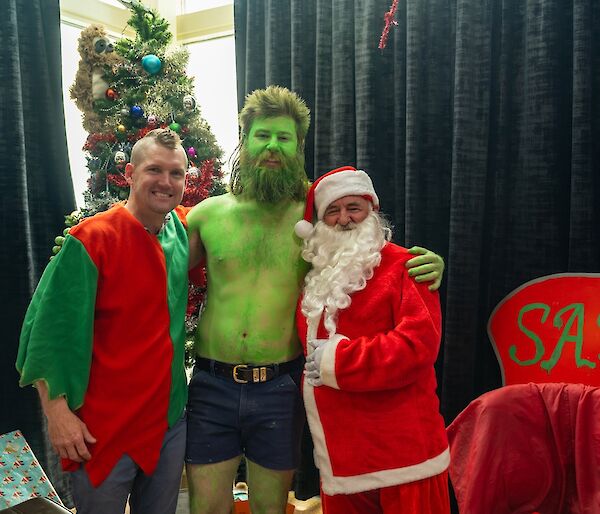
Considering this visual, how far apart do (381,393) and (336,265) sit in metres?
0.39

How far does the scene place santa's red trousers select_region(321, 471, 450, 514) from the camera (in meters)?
1.67

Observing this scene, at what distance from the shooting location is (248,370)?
183 centimetres

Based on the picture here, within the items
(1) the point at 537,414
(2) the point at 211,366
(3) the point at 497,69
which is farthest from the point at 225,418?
(3) the point at 497,69

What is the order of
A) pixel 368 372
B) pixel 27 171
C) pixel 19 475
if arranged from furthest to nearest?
pixel 27 171 < pixel 19 475 < pixel 368 372

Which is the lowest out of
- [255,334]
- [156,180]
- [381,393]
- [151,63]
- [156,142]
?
[381,393]

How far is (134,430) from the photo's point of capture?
1.72 m

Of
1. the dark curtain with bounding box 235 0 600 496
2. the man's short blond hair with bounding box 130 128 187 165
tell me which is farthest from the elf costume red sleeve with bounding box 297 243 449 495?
the dark curtain with bounding box 235 0 600 496

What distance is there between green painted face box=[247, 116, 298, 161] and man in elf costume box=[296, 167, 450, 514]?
192 mm

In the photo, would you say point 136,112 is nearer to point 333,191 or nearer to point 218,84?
point 333,191

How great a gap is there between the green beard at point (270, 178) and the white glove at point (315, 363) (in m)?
0.50

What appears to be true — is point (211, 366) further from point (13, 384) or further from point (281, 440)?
point (13, 384)

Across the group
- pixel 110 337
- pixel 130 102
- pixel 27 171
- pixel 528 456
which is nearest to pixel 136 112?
pixel 130 102

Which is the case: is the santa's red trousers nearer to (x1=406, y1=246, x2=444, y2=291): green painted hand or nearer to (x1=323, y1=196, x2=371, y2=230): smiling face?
(x1=406, y1=246, x2=444, y2=291): green painted hand

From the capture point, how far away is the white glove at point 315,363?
1.68m
